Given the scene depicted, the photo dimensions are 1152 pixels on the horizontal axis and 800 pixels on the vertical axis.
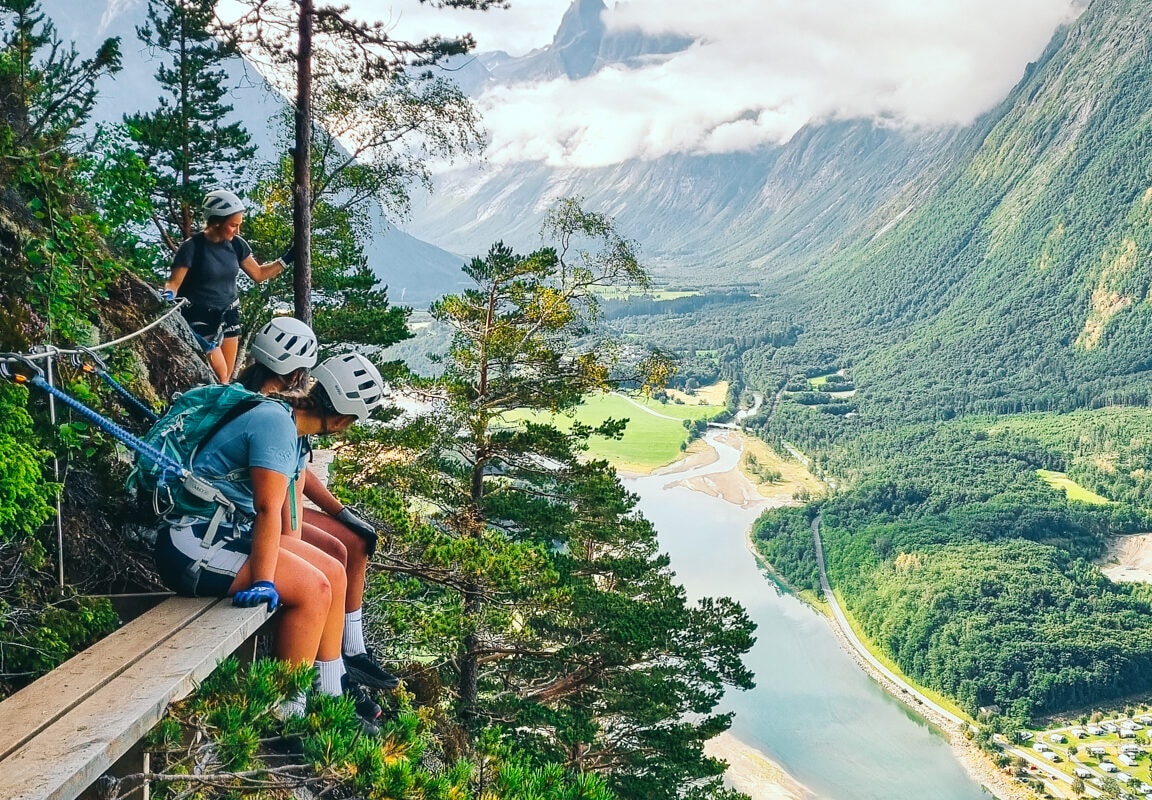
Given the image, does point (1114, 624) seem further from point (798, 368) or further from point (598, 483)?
point (798, 368)

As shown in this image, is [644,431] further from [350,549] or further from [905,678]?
[350,549]

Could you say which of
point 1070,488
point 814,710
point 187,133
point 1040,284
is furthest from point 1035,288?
point 187,133

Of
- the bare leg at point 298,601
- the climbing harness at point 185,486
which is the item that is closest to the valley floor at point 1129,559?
the bare leg at point 298,601

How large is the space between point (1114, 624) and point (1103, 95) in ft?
591

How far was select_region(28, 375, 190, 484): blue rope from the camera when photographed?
2.92 m

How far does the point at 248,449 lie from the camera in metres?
3.17

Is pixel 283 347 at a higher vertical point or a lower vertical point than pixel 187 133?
lower

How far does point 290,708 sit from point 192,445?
1090mm

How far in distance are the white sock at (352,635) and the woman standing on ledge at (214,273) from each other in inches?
102

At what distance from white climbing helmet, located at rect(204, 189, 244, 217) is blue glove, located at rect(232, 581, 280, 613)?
3.21 metres

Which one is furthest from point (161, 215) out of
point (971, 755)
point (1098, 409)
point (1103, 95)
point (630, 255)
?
point (1103, 95)

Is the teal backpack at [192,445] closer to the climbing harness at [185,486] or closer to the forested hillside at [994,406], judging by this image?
the climbing harness at [185,486]

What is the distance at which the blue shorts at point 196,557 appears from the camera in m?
3.22

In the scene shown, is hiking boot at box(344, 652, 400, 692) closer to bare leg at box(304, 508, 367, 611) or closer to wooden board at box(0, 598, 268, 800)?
bare leg at box(304, 508, 367, 611)
